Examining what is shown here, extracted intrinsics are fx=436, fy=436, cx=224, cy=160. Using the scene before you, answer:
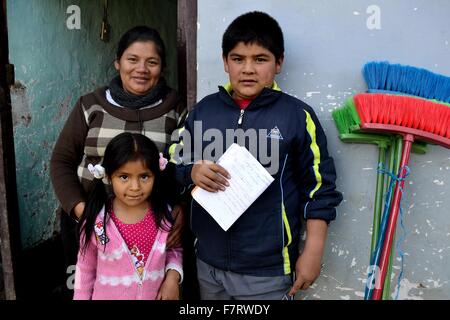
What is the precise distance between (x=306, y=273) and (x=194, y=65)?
0.97m

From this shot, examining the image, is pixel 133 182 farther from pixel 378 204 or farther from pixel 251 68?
pixel 378 204

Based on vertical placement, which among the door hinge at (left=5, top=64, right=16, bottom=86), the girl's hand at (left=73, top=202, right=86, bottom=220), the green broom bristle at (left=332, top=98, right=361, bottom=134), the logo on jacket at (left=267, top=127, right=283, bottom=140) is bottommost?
the girl's hand at (left=73, top=202, right=86, bottom=220)

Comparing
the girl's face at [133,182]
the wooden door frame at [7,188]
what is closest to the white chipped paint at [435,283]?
the girl's face at [133,182]

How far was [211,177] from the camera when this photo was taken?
1.51 m

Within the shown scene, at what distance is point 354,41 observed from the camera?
1.71 metres

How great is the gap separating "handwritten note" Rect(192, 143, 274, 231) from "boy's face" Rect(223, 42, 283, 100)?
217mm

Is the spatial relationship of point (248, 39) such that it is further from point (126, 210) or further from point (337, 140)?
point (126, 210)

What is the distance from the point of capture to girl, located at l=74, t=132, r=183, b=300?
1606mm

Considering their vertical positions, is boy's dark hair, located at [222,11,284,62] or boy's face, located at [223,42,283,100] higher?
boy's dark hair, located at [222,11,284,62]

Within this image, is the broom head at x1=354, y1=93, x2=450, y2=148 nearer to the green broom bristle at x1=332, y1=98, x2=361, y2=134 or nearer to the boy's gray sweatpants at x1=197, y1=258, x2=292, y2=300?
the green broom bristle at x1=332, y1=98, x2=361, y2=134

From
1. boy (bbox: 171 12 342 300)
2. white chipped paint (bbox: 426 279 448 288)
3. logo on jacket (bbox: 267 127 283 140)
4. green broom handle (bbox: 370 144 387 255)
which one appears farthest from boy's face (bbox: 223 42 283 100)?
white chipped paint (bbox: 426 279 448 288)

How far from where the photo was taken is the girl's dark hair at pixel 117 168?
160cm

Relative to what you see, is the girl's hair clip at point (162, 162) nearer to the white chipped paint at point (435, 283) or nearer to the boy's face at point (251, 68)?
the boy's face at point (251, 68)
